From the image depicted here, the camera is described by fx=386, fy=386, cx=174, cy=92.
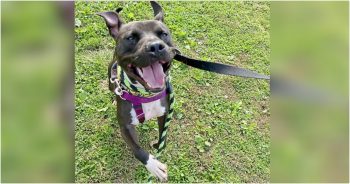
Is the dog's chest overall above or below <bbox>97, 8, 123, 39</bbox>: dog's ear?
below

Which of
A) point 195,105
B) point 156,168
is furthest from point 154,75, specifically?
point 195,105

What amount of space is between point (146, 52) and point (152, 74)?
0.26 meters

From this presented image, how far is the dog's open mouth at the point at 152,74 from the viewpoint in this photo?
297 centimetres

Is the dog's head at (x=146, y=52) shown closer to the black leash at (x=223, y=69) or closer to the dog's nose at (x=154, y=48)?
the dog's nose at (x=154, y=48)

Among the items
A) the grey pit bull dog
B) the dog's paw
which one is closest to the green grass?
the dog's paw

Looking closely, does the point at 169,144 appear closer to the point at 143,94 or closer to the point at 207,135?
the point at 207,135

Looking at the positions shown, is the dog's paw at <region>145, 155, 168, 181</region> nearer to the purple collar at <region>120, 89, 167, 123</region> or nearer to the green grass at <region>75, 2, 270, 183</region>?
the green grass at <region>75, 2, 270, 183</region>

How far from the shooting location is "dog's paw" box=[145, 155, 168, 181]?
3670 millimetres

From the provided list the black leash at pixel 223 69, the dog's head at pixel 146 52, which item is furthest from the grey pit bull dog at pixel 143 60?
the black leash at pixel 223 69

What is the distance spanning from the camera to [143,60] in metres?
2.83

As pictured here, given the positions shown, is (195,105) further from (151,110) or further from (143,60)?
(143,60)

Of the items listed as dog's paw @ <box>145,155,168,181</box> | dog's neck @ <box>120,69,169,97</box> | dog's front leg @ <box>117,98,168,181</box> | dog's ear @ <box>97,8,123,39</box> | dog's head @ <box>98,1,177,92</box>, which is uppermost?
dog's ear @ <box>97,8,123,39</box>
